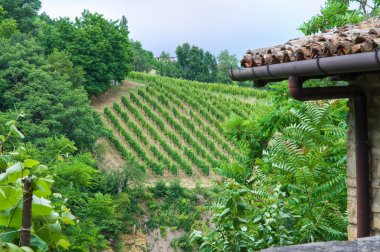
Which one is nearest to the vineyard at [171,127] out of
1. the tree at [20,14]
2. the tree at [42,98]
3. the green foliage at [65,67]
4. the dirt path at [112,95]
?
the dirt path at [112,95]

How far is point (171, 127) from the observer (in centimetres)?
4281

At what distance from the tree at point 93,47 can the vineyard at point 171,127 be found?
1.89 metres

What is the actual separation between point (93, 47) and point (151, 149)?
26.9 feet

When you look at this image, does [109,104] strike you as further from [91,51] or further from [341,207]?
[341,207]

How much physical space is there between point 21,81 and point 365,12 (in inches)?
925

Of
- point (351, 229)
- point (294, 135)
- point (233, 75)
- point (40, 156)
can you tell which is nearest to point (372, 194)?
point (351, 229)

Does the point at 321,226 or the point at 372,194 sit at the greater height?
the point at 372,194

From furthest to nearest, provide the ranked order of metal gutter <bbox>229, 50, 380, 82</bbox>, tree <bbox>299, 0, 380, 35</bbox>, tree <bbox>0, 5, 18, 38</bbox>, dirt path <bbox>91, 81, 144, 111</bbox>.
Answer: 1. dirt path <bbox>91, 81, 144, 111</bbox>
2. tree <bbox>0, 5, 18, 38</bbox>
3. tree <bbox>299, 0, 380, 35</bbox>
4. metal gutter <bbox>229, 50, 380, 82</bbox>

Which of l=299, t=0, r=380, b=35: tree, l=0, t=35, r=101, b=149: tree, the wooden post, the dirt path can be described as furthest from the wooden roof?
the dirt path

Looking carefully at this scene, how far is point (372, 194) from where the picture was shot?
4.23 m

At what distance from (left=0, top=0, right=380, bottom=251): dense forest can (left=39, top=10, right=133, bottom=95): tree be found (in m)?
0.10

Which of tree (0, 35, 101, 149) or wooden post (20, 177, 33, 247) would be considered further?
tree (0, 35, 101, 149)

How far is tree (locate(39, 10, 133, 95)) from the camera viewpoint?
41875mm

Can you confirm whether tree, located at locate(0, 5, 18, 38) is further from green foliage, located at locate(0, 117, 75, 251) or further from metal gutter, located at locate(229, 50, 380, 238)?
green foliage, located at locate(0, 117, 75, 251)
